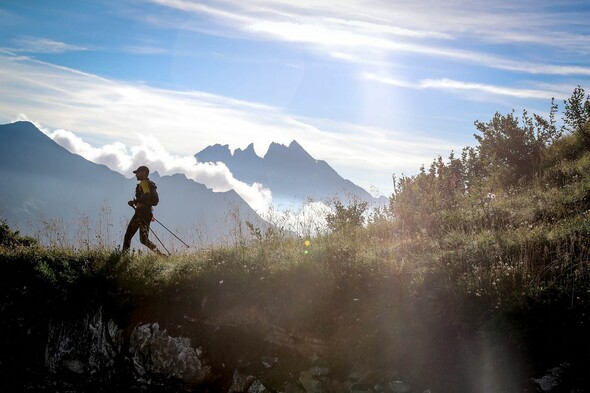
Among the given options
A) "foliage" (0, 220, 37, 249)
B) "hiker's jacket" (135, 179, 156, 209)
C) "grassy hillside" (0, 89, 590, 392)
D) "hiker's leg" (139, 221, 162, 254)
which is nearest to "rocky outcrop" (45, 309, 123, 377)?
"grassy hillside" (0, 89, 590, 392)

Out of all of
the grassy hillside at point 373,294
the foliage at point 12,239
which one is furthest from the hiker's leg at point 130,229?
the foliage at point 12,239

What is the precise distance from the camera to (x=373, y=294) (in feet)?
28.0

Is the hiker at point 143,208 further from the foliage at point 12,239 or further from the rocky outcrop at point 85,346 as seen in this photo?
the foliage at point 12,239

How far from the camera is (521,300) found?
7.12m

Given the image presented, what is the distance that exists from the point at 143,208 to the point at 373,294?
7888 mm

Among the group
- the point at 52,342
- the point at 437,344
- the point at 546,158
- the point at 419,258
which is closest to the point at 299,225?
the point at 419,258

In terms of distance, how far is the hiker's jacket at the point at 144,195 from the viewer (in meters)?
13.5

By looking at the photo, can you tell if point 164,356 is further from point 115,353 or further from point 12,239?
point 12,239

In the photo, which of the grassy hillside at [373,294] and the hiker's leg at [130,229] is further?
the hiker's leg at [130,229]

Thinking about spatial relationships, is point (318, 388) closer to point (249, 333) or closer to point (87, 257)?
point (249, 333)

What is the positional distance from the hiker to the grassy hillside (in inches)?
43.1

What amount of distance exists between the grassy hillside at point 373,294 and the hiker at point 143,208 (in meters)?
1.10

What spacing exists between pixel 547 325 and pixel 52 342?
384 inches

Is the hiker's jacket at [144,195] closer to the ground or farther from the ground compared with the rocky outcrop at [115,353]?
farther from the ground
